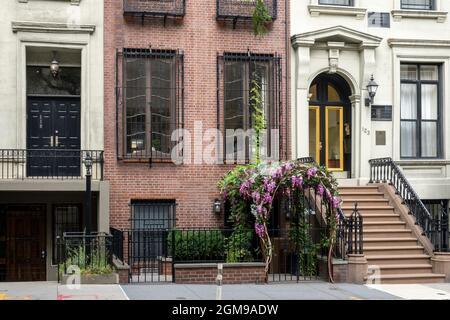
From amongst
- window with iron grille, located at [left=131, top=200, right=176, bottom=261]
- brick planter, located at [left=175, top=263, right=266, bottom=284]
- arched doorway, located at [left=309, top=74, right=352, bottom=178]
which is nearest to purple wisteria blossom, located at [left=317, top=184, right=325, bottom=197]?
brick planter, located at [left=175, top=263, right=266, bottom=284]

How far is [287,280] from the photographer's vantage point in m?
18.2

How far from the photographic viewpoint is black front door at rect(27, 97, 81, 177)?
2036cm

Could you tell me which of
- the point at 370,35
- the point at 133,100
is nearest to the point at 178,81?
A: the point at 133,100

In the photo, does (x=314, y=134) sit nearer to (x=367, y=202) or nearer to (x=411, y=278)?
(x=367, y=202)

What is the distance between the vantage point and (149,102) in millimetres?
20969

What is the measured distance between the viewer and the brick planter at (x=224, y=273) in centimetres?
1730

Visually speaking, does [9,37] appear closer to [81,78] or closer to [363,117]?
[81,78]

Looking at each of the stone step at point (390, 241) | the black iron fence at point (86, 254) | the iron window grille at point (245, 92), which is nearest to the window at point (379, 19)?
the iron window grille at point (245, 92)

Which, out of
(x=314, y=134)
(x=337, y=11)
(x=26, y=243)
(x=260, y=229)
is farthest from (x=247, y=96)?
(x=26, y=243)

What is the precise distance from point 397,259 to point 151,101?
7790 millimetres

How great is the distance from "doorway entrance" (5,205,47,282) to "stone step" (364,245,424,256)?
9096mm

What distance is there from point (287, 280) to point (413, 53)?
332 inches

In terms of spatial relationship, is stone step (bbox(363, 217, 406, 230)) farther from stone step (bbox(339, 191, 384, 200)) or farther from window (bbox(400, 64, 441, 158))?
window (bbox(400, 64, 441, 158))

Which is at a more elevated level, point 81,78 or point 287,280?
point 81,78
